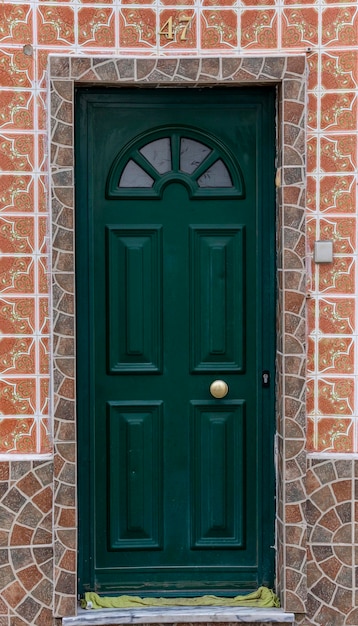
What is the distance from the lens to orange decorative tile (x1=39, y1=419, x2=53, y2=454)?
14.4 feet

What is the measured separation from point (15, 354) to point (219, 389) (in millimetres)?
1032

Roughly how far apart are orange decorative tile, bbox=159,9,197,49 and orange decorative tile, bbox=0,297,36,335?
4.66ft

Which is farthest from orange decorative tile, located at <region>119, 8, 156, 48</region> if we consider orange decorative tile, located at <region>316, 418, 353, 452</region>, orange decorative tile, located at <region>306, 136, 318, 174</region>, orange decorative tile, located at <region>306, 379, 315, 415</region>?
orange decorative tile, located at <region>316, 418, 353, 452</region>

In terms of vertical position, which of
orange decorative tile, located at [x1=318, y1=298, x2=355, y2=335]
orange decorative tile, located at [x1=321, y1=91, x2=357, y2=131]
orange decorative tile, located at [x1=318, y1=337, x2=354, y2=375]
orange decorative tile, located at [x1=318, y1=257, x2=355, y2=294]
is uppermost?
orange decorative tile, located at [x1=321, y1=91, x2=357, y2=131]

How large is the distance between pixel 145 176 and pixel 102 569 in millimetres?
2026

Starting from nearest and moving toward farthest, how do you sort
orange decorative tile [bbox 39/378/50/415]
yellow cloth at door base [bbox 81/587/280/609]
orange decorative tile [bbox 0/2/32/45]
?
orange decorative tile [bbox 0/2/32/45] < orange decorative tile [bbox 39/378/50/415] < yellow cloth at door base [bbox 81/587/280/609]

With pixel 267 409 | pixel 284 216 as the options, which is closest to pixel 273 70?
pixel 284 216

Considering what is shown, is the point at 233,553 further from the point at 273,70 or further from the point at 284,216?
the point at 273,70

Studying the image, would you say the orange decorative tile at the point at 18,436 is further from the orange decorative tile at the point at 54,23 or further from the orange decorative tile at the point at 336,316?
the orange decorative tile at the point at 54,23

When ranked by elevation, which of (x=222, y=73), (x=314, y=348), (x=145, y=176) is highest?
(x=222, y=73)

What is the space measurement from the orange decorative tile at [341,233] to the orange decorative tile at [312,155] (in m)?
0.26

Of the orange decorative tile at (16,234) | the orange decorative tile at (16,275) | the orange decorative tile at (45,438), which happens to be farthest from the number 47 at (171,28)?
Answer: the orange decorative tile at (45,438)

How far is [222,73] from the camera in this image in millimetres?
4305

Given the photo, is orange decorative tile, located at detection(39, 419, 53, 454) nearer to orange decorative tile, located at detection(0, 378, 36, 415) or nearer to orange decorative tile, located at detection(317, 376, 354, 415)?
orange decorative tile, located at detection(0, 378, 36, 415)
